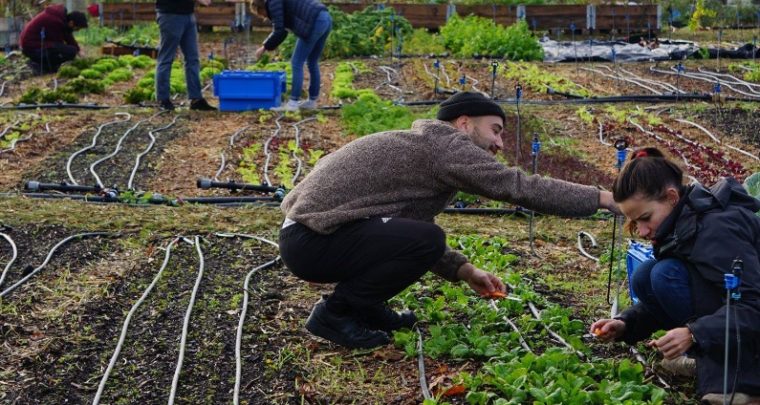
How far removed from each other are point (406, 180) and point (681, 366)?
3.79 feet

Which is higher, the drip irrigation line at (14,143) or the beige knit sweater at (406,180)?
the beige knit sweater at (406,180)

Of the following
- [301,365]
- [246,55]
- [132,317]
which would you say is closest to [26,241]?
[132,317]

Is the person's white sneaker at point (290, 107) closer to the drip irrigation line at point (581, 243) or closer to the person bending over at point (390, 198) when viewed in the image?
the drip irrigation line at point (581, 243)

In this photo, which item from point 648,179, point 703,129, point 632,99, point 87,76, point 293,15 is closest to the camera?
point 648,179

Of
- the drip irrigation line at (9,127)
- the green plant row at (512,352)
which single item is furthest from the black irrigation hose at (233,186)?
the drip irrigation line at (9,127)

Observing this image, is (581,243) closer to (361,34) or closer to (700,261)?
(700,261)

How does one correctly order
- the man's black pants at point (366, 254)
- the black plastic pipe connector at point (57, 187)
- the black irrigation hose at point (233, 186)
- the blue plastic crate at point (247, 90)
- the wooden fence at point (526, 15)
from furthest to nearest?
the wooden fence at point (526, 15) < the blue plastic crate at point (247, 90) < the black irrigation hose at point (233, 186) < the black plastic pipe connector at point (57, 187) < the man's black pants at point (366, 254)

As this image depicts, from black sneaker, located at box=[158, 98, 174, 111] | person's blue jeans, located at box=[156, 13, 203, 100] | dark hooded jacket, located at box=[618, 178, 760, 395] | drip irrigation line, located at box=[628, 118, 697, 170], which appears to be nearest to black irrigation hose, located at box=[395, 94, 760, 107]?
drip irrigation line, located at box=[628, 118, 697, 170]

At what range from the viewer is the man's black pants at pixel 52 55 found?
1439 centimetres

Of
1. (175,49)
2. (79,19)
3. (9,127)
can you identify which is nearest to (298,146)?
(175,49)

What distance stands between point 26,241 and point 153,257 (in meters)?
0.80

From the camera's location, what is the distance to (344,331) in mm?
4082

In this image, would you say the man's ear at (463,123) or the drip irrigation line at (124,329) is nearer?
the drip irrigation line at (124,329)

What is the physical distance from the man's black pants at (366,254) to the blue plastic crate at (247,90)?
22.5 ft
